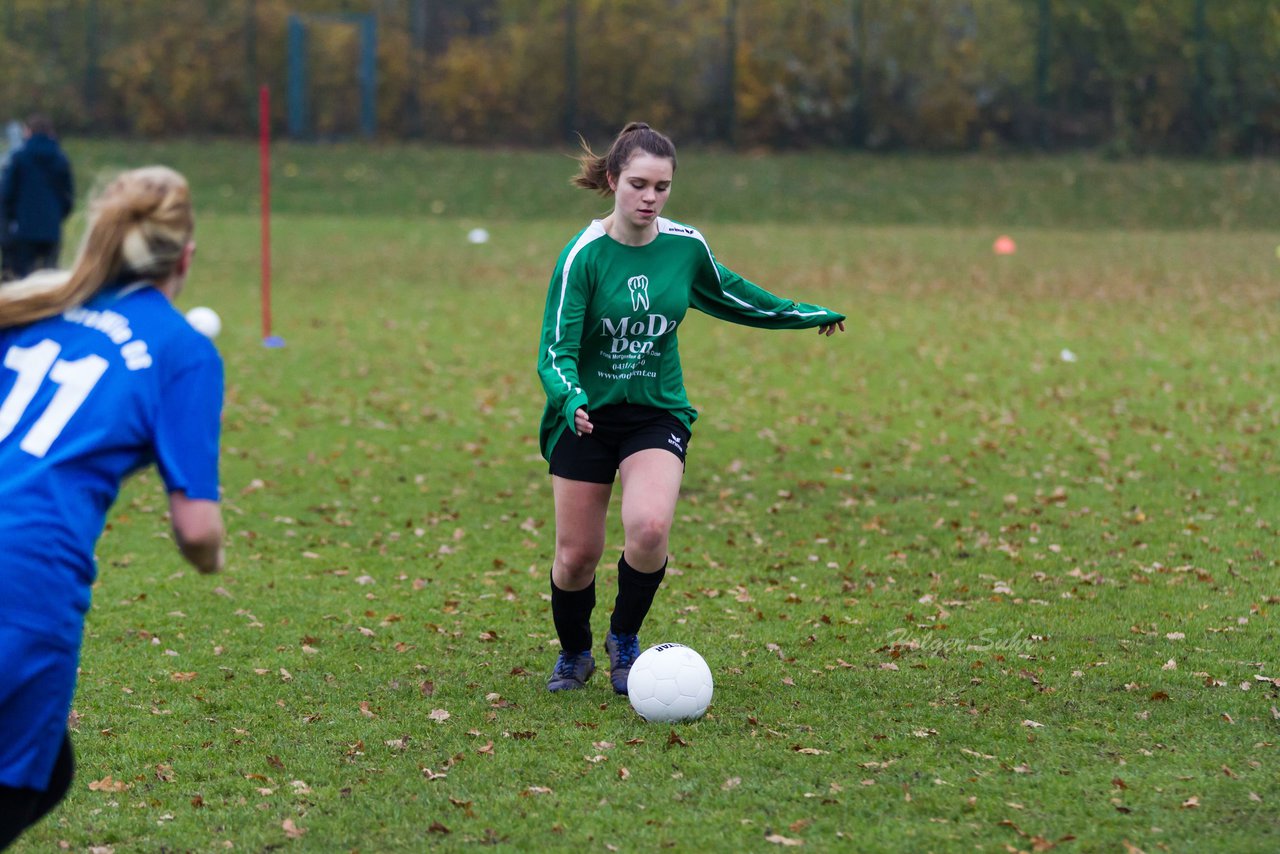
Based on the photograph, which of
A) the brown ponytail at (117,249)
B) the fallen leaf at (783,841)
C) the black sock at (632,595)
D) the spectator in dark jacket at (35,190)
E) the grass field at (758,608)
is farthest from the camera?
Answer: the spectator in dark jacket at (35,190)

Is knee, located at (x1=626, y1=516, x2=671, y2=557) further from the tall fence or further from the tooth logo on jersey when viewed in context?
the tall fence

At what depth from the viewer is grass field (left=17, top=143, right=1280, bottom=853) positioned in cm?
462

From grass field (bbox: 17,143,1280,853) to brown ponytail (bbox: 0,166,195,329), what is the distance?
2.00 m

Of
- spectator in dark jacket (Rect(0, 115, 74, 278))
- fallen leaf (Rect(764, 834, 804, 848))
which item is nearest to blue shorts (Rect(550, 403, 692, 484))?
fallen leaf (Rect(764, 834, 804, 848))

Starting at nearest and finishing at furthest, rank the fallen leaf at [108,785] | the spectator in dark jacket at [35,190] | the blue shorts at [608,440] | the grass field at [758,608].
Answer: the grass field at [758,608] → the fallen leaf at [108,785] → the blue shorts at [608,440] → the spectator in dark jacket at [35,190]

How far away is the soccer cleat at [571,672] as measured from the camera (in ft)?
19.1

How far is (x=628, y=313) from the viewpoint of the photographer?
211 inches

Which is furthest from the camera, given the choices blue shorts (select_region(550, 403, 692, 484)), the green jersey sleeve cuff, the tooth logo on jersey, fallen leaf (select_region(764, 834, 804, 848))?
blue shorts (select_region(550, 403, 692, 484))

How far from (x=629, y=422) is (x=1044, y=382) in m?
9.26

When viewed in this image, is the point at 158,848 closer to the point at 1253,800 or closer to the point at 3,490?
the point at 3,490

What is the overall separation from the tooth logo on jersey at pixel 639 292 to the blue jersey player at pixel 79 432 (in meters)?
2.42

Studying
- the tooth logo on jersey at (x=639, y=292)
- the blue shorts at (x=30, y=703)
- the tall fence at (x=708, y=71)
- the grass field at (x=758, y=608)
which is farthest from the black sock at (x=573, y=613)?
the tall fence at (x=708, y=71)

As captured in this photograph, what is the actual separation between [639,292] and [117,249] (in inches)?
101

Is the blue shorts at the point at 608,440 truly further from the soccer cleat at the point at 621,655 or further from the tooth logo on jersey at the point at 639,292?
the soccer cleat at the point at 621,655
